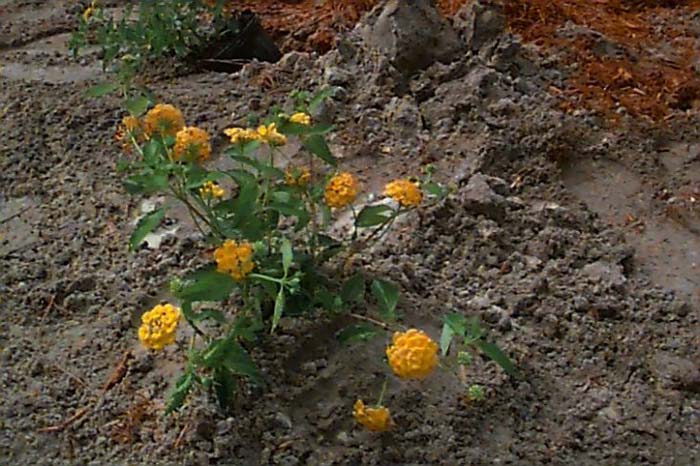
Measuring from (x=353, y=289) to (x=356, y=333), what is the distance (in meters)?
0.09

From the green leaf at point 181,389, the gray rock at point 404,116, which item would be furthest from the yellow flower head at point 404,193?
the gray rock at point 404,116

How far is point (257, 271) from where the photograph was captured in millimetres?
1747

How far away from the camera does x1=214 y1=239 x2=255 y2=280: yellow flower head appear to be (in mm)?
1680

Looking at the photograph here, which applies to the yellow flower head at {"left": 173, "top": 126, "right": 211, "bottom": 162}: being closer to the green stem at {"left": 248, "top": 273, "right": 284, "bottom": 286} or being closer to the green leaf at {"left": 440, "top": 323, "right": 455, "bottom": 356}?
the green stem at {"left": 248, "top": 273, "right": 284, "bottom": 286}

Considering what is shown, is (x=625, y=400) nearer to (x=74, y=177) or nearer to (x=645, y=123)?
(x=645, y=123)

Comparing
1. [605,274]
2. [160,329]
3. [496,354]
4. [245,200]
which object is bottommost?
[605,274]

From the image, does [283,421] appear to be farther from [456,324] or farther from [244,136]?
[244,136]

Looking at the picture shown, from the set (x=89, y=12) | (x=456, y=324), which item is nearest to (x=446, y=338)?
(x=456, y=324)

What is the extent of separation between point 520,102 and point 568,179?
0.21 metres

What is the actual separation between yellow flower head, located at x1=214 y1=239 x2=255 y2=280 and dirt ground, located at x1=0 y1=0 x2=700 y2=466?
0.69 ft

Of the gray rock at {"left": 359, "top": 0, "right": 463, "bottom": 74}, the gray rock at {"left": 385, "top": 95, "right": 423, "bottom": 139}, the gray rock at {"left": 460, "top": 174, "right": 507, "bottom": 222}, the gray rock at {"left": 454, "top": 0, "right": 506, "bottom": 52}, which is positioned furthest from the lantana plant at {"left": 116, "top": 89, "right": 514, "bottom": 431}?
the gray rock at {"left": 454, "top": 0, "right": 506, "bottom": 52}

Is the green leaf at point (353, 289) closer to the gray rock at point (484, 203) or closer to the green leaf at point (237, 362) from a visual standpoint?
the green leaf at point (237, 362)

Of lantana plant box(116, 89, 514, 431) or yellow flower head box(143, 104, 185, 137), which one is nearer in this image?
lantana plant box(116, 89, 514, 431)

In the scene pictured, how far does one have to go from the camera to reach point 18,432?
1.80 m
